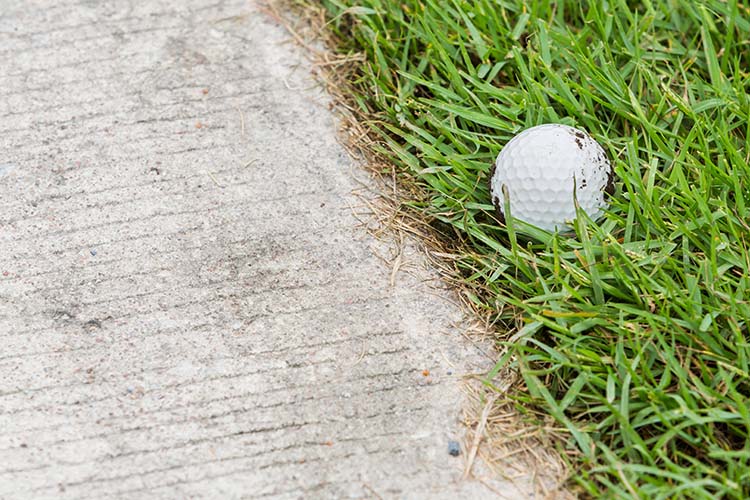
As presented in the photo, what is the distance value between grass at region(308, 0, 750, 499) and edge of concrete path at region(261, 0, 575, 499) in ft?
0.13

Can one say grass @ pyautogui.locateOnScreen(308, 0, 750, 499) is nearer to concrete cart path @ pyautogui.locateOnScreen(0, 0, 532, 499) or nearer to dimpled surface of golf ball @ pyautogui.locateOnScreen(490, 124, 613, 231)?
dimpled surface of golf ball @ pyautogui.locateOnScreen(490, 124, 613, 231)

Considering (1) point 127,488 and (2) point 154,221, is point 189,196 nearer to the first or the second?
(2) point 154,221

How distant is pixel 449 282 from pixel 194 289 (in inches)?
26.6

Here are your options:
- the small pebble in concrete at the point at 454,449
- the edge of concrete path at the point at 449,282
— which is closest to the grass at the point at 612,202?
the edge of concrete path at the point at 449,282

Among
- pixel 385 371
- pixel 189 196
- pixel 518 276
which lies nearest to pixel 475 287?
pixel 518 276

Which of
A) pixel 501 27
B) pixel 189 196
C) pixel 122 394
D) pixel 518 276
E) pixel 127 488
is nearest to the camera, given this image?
pixel 127 488

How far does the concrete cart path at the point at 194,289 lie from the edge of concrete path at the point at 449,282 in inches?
1.4

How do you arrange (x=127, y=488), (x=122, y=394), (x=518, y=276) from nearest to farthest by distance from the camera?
(x=127, y=488) → (x=122, y=394) → (x=518, y=276)

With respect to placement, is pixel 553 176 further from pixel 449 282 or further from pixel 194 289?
pixel 194 289

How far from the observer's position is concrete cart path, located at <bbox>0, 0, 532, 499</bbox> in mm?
1882

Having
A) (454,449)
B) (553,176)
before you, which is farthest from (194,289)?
(553,176)

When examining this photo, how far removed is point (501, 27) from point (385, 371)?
4.04ft

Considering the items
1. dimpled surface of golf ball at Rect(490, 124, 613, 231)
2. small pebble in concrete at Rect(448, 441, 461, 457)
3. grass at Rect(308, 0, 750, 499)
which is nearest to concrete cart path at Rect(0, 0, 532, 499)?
small pebble in concrete at Rect(448, 441, 461, 457)

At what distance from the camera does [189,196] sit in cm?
240
